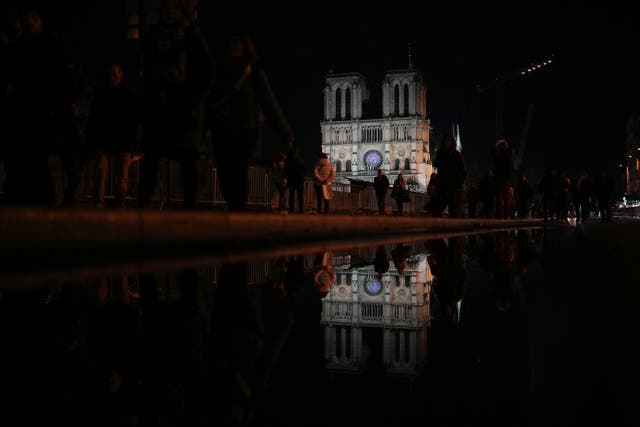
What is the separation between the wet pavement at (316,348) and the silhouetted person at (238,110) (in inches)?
113

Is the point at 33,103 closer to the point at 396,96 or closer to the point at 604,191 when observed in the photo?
the point at 604,191

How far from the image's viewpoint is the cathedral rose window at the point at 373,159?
110188 millimetres

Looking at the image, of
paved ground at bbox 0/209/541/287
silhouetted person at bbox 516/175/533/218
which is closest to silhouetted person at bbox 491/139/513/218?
silhouetted person at bbox 516/175/533/218

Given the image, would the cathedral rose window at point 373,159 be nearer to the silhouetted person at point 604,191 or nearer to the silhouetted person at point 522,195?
the silhouetted person at point 522,195

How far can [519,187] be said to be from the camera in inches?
859

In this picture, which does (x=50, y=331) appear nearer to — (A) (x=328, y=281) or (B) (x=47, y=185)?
(A) (x=328, y=281)

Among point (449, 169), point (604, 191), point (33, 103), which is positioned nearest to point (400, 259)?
point (33, 103)

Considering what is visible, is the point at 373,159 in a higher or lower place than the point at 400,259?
higher

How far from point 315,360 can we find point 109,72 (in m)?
5.93

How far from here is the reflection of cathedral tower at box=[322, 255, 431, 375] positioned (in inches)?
62.9

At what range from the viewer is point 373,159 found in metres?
111

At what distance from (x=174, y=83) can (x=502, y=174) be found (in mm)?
10058

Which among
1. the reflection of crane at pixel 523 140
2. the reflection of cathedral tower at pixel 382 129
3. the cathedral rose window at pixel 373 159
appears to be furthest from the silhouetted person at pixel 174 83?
the cathedral rose window at pixel 373 159

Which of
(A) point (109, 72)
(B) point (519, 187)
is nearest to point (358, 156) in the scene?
(B) point (519, 187)
